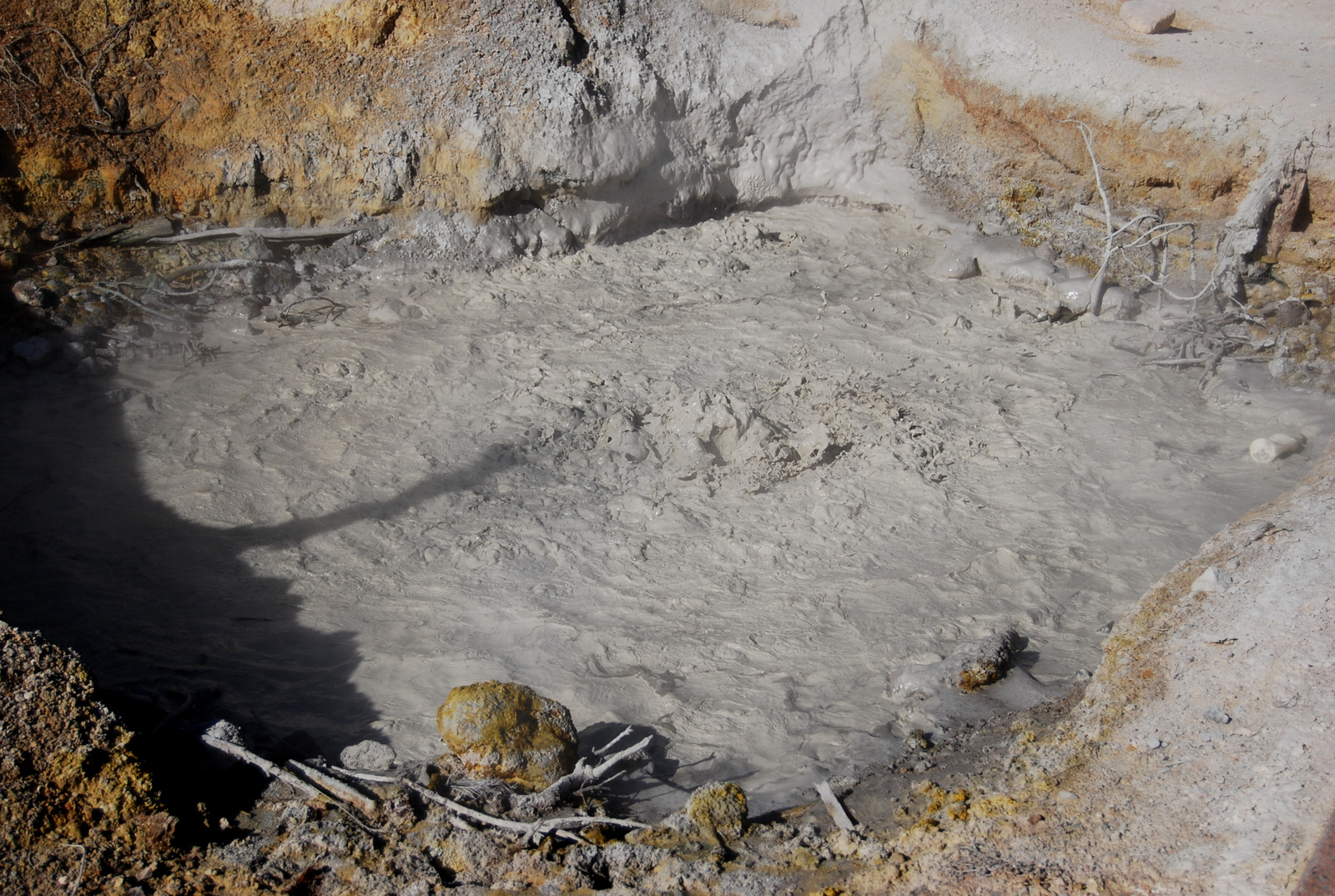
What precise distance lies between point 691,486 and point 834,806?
76.5 inches

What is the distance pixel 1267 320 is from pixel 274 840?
20.1 ft

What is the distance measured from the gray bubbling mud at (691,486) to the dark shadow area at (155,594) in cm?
3

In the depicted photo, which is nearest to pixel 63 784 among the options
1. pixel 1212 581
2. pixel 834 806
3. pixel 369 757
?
pixel 369 757

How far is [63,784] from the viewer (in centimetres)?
197

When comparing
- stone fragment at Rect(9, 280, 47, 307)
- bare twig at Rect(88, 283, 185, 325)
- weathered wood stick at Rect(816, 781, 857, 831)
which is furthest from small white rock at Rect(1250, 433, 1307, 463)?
stone fragment at Rect(9, 280, 47, 307)

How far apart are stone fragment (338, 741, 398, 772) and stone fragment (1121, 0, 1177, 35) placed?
6.65 m

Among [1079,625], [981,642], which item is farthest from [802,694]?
[1079,625]

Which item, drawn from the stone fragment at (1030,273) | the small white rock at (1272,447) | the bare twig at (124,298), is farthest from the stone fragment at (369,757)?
the stone fragment at (1030,273)

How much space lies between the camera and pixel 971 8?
5.82 meters

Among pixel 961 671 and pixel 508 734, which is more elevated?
pixel 508 734

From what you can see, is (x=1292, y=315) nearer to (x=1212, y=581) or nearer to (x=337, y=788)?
(x=1212, y=581)

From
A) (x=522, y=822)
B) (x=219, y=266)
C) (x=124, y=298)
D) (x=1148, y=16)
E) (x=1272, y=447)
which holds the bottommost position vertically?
(x=522, y=822)

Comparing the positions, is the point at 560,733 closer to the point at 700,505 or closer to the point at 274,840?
the point at 274,840

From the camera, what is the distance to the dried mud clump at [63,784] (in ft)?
6.14
